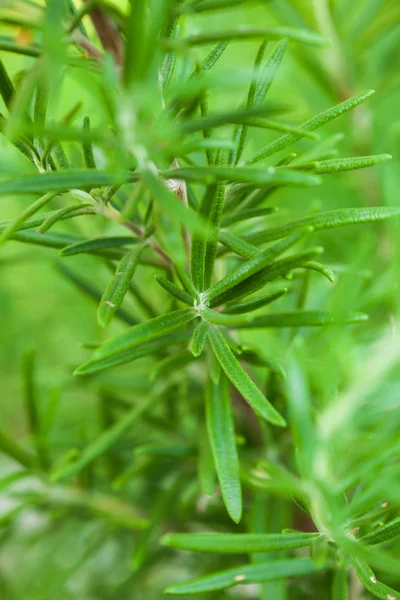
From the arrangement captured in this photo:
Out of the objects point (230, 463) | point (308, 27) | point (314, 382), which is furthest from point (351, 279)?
point (308, 27)

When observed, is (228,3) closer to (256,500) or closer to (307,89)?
A: (256,500)

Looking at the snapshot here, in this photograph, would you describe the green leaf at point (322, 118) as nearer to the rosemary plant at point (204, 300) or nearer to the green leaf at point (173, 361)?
the rosemary plant at point (204, 300)

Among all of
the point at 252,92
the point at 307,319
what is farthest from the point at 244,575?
the point at 252,92

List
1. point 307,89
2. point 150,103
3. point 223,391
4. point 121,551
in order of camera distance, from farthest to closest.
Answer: point 307,89
point 121,551
point 223,391
point 150,103

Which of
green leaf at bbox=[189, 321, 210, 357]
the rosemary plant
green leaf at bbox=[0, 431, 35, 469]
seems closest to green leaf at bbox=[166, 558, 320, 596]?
the rosemary plant

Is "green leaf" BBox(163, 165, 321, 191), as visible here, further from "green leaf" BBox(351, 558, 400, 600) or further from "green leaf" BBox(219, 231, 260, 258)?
"green leaf" BBox(351, 558, 400, 600)

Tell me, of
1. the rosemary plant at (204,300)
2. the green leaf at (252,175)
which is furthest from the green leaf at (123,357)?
the green leaf at (252,175)

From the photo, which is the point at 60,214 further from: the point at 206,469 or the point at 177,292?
the point at 206,469
